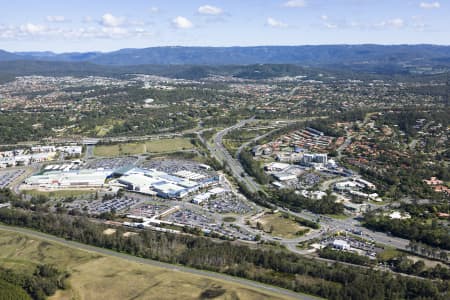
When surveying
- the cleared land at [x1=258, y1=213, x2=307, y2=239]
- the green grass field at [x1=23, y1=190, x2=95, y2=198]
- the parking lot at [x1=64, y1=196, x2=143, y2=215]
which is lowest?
the cleared land at [x1=258, y1=213, x2=307, y2=239]

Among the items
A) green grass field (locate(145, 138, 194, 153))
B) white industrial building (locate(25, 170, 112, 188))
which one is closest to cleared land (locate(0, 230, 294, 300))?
white industrial building (locate(25, 170, 112, 188))

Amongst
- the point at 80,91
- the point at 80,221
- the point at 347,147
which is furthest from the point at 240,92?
the point at 80,221

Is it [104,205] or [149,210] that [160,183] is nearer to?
[149,210]

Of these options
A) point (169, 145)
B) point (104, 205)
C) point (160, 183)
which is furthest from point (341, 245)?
point (169, 145)

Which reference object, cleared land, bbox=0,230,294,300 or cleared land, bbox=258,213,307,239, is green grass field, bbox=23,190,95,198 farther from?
cleared land, bbox=258,213,307,239

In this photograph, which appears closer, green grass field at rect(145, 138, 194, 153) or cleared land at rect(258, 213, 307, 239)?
cleared land at rect(258, 213, 307, 239)

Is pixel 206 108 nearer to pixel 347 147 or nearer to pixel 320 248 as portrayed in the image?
pixel 347 147
